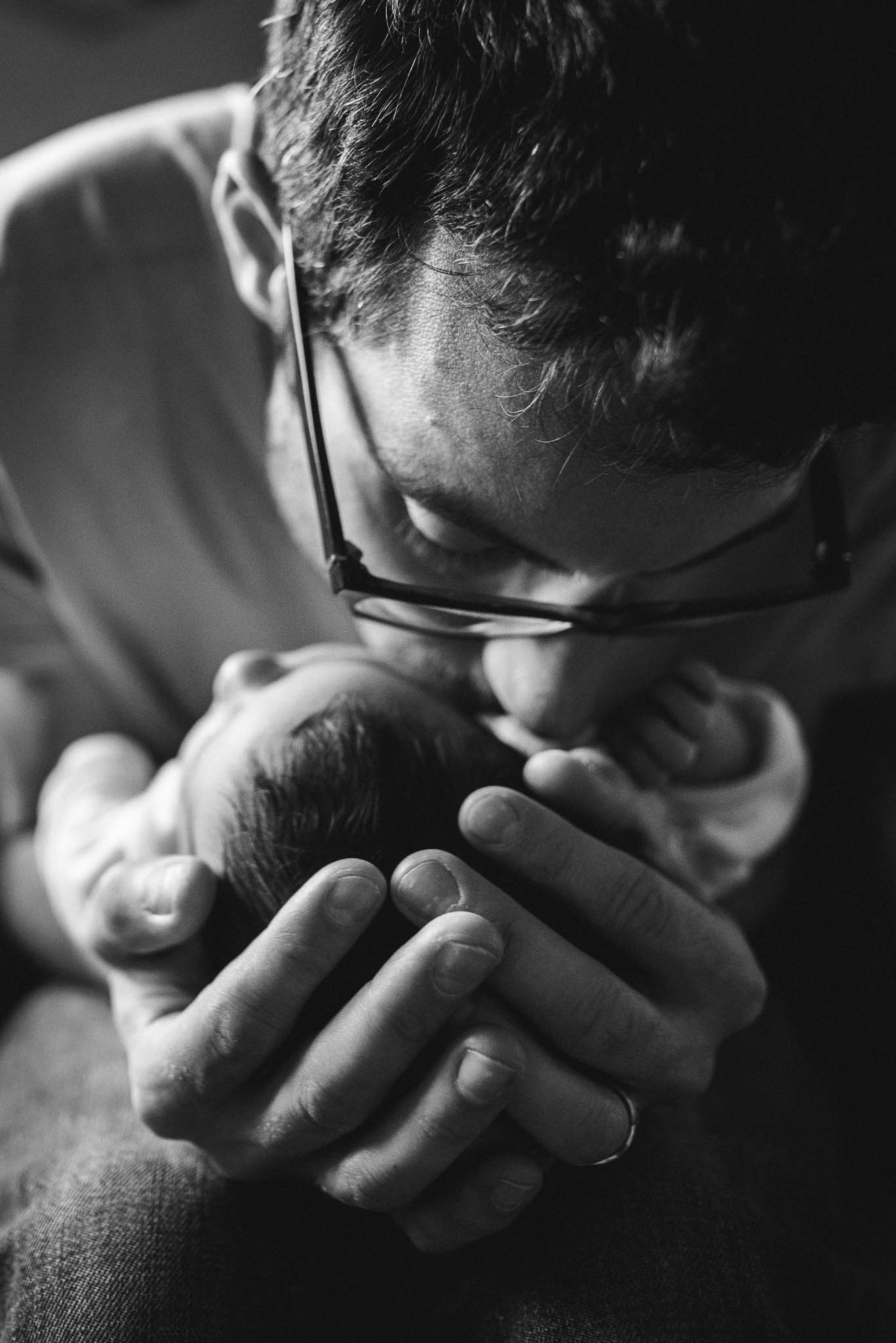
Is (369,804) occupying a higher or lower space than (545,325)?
lower

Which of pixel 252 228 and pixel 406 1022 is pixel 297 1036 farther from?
pixel 252 228

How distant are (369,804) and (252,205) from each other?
0.51m

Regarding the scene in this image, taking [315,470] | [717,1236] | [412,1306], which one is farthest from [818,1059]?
[315,470]

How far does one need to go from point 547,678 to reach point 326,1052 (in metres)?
0.32

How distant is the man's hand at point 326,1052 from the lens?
588 millimetres

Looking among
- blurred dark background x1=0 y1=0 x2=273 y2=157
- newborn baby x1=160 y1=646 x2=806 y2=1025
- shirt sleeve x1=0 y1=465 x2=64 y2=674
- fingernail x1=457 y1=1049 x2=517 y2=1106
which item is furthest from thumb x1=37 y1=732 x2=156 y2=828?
blurred dark background x1=0 y1=0 x2=273 y2=157

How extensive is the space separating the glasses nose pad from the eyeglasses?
86mm

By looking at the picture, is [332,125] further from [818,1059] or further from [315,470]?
[818,1059]

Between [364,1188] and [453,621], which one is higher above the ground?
[453,621]

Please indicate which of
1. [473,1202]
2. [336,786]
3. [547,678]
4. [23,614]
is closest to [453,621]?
[547,678]

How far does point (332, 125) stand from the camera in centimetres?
64

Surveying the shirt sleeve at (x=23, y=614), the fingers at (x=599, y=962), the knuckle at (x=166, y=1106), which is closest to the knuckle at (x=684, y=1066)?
the fingers at (x=599, y=962)

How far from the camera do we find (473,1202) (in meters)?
0.62

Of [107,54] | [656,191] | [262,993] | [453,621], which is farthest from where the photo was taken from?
[107,54]
